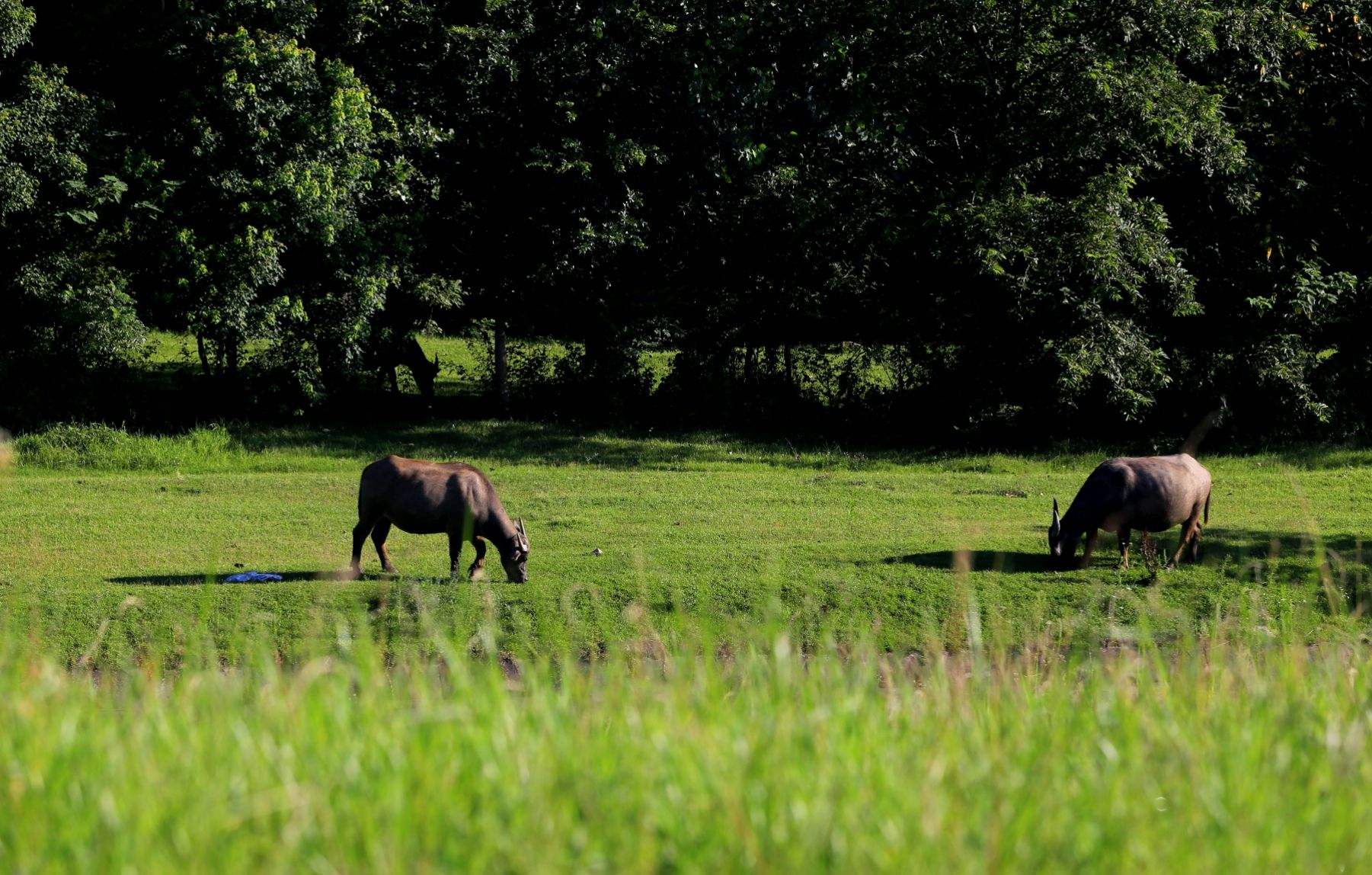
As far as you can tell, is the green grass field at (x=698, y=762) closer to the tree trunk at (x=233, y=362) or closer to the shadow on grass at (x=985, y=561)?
the shadow on grass at (x=985, y=561)

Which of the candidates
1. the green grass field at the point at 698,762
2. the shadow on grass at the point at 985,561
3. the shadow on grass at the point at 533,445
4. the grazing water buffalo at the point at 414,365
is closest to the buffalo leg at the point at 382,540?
the shadow on grass at the point at 985,561

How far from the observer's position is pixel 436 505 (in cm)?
1448

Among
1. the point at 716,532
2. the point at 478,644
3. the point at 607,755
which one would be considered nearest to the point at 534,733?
Answer: the point at 607,755

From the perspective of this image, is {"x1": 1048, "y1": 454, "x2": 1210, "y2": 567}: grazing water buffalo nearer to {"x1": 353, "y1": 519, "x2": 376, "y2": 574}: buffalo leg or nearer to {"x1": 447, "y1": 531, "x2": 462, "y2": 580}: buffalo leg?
{"x1": 447, "y1": 531, "x2": 462, "y2": 580}: buffalo leg

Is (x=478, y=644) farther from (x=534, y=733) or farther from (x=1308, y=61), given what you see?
(x=1308, y=61)

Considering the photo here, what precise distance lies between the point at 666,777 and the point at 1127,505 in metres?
11.5

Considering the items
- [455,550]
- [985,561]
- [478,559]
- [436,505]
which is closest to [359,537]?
[436,505]

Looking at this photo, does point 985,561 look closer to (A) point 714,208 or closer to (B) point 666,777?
(B) point 666,777

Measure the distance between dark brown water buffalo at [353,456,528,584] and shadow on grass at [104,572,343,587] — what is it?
437mm

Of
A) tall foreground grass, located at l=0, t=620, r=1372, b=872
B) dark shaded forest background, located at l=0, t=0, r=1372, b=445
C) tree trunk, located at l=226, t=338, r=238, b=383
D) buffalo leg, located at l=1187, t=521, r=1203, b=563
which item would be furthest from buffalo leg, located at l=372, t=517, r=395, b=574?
tree trunk, located at l=226, t=338, r=238, b=383

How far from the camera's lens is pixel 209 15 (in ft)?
75.6

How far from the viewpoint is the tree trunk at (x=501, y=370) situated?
A: 28016 mm

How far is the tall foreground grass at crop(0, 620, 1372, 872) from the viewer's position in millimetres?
3791

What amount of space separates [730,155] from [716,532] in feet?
36.1
